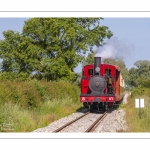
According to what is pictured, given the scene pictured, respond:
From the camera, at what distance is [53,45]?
37125 millimetres

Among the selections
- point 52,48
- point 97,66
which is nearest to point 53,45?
point 52,48

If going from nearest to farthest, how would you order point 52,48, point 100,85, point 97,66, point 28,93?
1. point 28,93
2. point 100,85
3. point 97,66
4. point 52,48

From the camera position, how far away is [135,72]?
59.1m

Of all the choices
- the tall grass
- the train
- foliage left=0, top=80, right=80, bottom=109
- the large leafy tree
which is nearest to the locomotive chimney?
the train

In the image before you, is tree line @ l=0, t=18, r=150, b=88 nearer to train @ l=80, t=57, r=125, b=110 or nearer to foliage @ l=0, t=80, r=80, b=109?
foliage @ l=0, t=80, r=80, b=109

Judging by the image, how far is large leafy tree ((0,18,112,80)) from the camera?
1462 inches

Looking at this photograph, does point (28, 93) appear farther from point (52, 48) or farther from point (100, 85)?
point (52, 48)

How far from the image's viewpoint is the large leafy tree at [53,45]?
37125 mm

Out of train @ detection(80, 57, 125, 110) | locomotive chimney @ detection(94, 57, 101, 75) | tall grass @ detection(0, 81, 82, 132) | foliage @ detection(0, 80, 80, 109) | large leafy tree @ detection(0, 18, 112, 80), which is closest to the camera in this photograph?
tall grass @ detection(0, 81, 82, 132)

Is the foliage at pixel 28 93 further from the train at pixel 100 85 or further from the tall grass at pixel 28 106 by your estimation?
the train at pixel 100 85

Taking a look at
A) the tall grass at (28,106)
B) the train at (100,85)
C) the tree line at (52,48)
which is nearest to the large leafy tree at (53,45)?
the tree line at (52,48)
